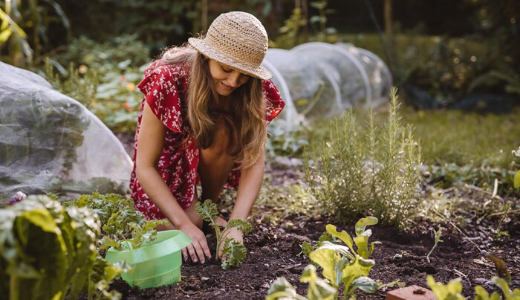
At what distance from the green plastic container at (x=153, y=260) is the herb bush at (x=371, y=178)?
958 mm

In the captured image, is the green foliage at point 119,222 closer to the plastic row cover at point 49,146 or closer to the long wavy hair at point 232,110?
the long wavy hair at point 232,110

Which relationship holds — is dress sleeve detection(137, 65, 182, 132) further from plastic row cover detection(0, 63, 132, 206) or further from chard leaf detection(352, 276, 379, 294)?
chard leaf detection(352, 276, 379, 294)

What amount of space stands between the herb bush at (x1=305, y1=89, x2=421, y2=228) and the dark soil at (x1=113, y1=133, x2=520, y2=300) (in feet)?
0.30

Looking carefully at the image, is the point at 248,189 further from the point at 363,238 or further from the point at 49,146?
the point at 49,146

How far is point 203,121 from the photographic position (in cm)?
222

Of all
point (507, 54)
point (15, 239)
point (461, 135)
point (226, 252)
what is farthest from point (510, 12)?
point (15, 239)

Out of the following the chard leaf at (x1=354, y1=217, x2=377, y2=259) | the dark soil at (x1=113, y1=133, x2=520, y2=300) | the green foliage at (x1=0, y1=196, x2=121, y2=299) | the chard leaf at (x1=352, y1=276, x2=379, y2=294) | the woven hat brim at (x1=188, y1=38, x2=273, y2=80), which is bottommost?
the dark soil at (x1=113, y1=133, x2=520, y2=300)

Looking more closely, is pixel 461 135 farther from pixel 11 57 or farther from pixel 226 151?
pixel 11 57

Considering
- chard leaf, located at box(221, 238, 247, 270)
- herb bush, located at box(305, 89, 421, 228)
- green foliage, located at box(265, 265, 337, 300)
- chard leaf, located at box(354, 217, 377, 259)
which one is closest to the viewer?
green foliage, located at box(265, 265, 337, 300)

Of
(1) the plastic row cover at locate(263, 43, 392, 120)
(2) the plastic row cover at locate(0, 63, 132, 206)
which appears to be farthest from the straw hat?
(1) the plastic row cover at locate(263, 43, 392, 120)

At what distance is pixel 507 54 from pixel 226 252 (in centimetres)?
754

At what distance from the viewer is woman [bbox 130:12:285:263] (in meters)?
2.02

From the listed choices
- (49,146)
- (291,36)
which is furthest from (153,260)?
(291,36)

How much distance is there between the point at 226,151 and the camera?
2.50 m
